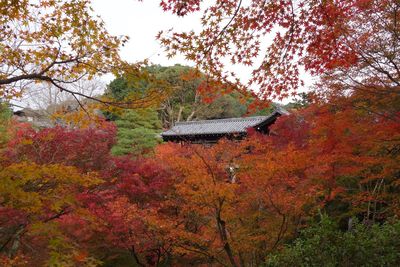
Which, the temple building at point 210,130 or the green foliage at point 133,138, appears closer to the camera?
the green foliage at point 133,138

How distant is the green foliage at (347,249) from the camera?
5801mm

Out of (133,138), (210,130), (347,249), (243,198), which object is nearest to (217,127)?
(210,130)

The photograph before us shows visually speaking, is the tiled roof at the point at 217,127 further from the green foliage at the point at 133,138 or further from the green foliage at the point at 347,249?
the green foliage at the point at 347,249

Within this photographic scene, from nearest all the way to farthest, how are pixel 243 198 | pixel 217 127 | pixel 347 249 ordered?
pixel 347 249 < pixel 243 198 < pixel 217 127

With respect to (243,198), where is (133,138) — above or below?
above

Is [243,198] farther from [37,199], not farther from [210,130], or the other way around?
[210,130]

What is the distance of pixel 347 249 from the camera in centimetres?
584

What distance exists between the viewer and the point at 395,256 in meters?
5.74

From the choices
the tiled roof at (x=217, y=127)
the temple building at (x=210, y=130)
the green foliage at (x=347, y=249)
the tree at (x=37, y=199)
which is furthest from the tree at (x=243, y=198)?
the tiled roof at (x=217, y=127)

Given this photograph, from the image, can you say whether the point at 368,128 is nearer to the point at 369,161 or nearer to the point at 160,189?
the point at 369,161

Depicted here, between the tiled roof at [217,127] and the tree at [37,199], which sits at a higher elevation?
the tiled roof at [217,127]

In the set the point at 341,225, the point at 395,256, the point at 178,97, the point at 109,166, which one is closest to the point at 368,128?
the point at 395,256

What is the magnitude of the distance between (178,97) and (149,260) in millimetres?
23301

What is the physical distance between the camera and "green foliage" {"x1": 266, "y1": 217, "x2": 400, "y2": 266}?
580 cm
